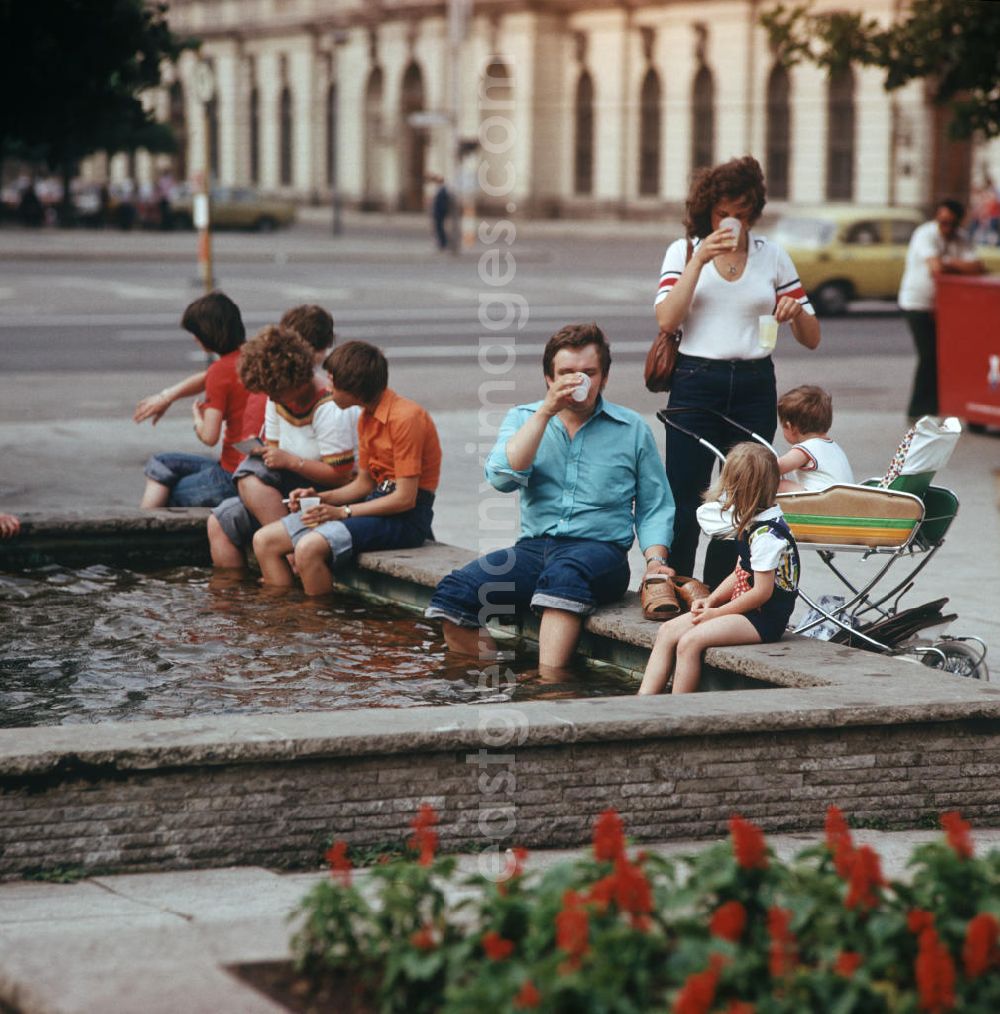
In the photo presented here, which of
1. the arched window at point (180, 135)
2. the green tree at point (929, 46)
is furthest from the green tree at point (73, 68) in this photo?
the arched window at point (180, 135)

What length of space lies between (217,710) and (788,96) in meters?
52.9

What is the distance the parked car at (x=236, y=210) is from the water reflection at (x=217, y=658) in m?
48.3

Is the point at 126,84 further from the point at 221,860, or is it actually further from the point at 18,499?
the point at 221,860

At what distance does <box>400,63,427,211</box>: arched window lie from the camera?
238 feet

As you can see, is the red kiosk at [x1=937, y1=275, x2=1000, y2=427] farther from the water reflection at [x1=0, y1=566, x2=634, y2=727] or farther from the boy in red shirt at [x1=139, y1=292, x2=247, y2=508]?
the water reflection at [x1=0, y1=566, x2=634, y2=727]

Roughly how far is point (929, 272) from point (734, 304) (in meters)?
8.02

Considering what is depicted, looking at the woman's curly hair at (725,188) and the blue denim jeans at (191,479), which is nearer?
the woman's curly hair at (725,188)

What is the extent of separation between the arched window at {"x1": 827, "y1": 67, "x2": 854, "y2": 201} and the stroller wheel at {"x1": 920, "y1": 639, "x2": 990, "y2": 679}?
49326mm

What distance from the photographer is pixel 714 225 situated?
6770 mm

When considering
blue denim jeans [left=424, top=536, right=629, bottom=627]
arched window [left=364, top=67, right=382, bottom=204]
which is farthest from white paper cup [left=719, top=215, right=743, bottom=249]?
arched window [left=364, top=67, right=382, bottom=204]

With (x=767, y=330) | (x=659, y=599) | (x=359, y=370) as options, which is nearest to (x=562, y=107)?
(x=359, y=370)

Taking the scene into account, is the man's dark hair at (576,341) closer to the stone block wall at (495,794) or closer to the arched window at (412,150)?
the stone block wall at (495,794)

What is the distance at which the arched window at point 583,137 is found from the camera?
64.9 metres

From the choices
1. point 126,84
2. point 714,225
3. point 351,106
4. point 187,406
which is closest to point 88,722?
point 714,225
